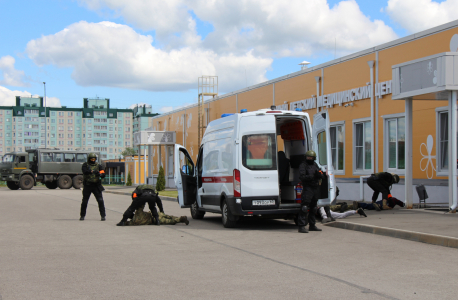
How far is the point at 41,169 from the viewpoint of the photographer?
43.6 metres

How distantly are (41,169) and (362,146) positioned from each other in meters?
29.6

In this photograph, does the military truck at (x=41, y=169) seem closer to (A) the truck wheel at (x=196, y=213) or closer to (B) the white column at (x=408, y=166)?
(A) the truck wheel at (x=196, y=213)

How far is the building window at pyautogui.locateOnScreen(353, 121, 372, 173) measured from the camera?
21322 mm

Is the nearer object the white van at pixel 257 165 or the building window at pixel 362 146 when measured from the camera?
the white van at pixel 257 165

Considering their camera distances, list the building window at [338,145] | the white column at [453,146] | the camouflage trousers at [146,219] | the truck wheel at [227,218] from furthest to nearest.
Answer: the building window at [338,145], the white column at [453,146], the camouflage trousers at [146,219], the truck wheel at [227,218]

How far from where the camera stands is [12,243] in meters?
10.4

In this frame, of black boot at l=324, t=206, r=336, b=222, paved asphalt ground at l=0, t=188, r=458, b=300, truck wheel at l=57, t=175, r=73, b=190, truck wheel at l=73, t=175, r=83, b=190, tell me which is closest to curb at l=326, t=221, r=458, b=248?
paved asphalt ground at l=0, t=188, r=458, b=300

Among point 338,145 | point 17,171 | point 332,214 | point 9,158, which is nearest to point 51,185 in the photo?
point 17,171

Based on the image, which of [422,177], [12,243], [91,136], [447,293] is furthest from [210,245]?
[91,136]

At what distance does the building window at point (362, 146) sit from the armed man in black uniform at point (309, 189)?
952cm

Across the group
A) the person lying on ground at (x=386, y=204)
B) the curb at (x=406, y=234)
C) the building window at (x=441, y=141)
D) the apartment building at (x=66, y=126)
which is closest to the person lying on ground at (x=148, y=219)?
the curb at (x=406, y=234)

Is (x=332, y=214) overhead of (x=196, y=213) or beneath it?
overhead

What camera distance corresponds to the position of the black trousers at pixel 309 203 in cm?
1200

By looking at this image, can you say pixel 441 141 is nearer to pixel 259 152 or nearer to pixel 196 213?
pixel 259 152
